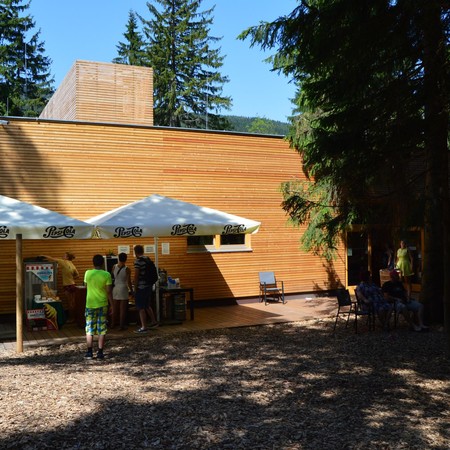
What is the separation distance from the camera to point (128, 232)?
983 cm

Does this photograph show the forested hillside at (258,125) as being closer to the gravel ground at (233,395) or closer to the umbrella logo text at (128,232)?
the umbrella logo text at (128,232)

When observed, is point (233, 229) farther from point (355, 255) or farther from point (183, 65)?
point (183, 65)

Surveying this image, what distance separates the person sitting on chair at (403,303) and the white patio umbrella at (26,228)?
19.3 feet

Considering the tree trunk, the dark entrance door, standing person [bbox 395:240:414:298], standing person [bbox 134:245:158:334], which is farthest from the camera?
the dark entrance door

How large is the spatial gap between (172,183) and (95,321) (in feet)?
21.1

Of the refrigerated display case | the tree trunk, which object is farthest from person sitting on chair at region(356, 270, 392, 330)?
the refrigerated display case

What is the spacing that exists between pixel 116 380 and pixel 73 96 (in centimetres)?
1157

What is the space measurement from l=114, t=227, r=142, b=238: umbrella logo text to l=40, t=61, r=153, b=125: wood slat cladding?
7014 millimetres

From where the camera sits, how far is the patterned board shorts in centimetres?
799

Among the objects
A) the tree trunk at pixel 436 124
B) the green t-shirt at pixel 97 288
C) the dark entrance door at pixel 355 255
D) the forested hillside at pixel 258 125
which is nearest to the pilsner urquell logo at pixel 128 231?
the green t-shirt at pixel 97 288

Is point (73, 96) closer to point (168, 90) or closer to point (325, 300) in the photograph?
point (325, 300)

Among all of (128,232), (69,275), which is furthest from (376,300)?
(69,275)

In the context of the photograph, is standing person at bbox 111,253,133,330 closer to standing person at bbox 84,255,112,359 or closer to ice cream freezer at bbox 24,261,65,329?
ice cream freezer at bbox 24,261,65,329

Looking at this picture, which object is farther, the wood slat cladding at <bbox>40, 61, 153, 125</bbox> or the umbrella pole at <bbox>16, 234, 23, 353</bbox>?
the wood slat cladding at <bbox>40, 61, 153, 125</bbox>
